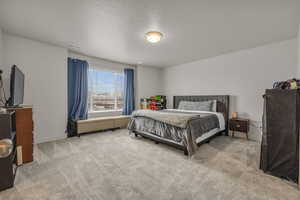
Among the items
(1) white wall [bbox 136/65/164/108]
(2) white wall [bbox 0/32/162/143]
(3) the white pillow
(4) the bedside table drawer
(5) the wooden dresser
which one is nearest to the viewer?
(5) the wooden dresser

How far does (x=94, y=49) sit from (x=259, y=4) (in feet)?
11.8

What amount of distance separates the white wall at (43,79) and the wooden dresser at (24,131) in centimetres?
112

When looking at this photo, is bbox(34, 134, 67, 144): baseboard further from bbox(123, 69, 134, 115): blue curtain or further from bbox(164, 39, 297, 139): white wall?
bbox(164, 39, 297, 139): white wall

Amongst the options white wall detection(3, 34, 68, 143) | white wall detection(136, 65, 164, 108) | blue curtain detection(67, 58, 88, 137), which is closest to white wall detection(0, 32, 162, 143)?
white wall detection(3, 34, 68, 143)

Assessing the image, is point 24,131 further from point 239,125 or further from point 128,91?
point 239,125

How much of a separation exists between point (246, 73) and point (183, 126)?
268 centimetres

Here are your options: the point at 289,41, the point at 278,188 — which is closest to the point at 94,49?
the point at 278,188

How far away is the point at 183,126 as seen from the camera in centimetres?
249

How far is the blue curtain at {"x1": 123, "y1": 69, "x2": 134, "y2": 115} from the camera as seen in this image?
5196mm

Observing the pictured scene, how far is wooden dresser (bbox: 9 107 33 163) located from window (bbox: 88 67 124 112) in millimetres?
2235

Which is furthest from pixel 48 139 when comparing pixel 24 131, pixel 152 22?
pixel 152 22

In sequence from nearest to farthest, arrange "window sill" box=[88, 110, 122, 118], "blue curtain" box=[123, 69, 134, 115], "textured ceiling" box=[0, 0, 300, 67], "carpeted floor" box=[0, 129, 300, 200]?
"carpeted floor" box=[0, 129, 300, 200] → "textured ceiling" box=[0, 0, 300, 67] → "window sill" box=[88, 110, 122, 118] → "blue curtain" box=[123, 69, 134, 115]

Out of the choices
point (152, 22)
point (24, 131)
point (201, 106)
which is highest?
point (152, 22)

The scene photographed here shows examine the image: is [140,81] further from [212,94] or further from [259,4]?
[259,4]
